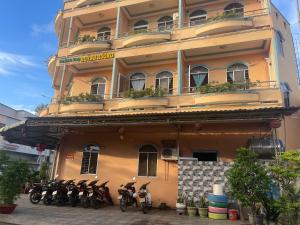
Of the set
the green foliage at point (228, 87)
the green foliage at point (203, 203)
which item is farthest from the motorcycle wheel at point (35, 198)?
the green foliage at point (228, 87)

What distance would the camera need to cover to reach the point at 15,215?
8828 millimetres

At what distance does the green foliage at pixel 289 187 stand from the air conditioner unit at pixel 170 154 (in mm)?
5065

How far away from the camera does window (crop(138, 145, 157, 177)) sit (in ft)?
41.1

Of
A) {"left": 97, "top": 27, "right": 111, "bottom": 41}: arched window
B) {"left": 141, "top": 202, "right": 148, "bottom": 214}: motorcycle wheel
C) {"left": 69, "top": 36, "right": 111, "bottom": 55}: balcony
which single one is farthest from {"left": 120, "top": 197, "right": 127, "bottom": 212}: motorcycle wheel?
{"left": 97, "top": 27, "right": 111, "bottom": 41}: arched window

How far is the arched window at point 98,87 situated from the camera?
1564 cm

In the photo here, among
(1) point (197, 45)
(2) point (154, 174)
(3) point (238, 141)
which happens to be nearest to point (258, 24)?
(1) point (197, 45)

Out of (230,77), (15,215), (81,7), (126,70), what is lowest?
(15,215)

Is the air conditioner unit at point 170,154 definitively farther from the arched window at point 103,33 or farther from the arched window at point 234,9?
the arched window at point 103,33

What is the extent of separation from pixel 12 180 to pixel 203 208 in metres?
6.67

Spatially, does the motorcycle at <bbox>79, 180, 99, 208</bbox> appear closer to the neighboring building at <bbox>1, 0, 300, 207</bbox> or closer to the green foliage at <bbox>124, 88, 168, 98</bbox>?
the neighboring building at <bbox>1, 0, 300, 207</bbox>

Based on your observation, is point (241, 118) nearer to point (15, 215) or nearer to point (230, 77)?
point (230, 77)

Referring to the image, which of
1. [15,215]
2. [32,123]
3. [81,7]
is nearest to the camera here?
[15,215]

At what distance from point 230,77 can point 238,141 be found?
3.38 m

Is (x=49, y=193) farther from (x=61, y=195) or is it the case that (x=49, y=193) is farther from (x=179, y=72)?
(x=179, y=72)
